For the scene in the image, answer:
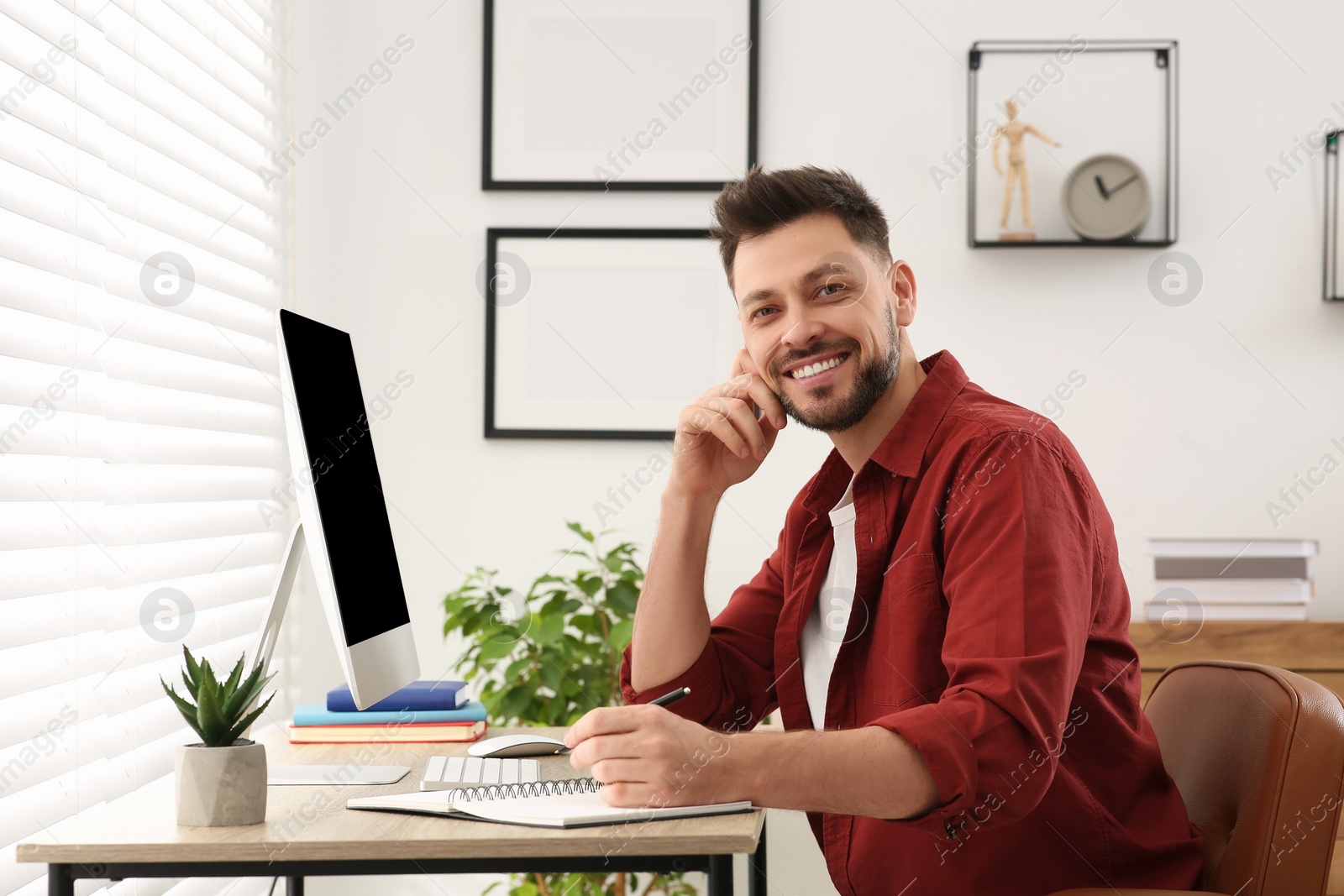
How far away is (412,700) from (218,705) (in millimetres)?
576

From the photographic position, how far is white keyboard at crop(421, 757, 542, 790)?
133 cm

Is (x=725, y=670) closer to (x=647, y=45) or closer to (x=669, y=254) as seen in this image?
(x=669, y=254)

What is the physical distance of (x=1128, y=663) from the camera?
1.28 metres

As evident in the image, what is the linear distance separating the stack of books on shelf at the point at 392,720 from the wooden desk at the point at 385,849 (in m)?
0.51

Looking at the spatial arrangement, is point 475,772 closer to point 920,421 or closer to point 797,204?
point 920,421

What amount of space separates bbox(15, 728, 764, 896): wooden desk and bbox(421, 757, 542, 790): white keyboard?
0.68 ft

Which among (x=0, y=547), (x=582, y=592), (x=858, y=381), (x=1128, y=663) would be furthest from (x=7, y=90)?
(x=1128, y=663)

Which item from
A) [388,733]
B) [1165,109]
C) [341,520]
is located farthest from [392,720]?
[1165,109]

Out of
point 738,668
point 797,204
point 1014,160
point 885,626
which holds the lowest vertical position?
point 738,668

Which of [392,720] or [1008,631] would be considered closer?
[1008,631]

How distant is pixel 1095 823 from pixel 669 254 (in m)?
1.65

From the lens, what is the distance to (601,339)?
8.38 ft

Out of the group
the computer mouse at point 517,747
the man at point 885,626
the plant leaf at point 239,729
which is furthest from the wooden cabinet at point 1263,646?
the plant leaf at point 239,729

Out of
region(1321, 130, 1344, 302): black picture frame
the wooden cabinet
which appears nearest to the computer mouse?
the wooden cabinet
